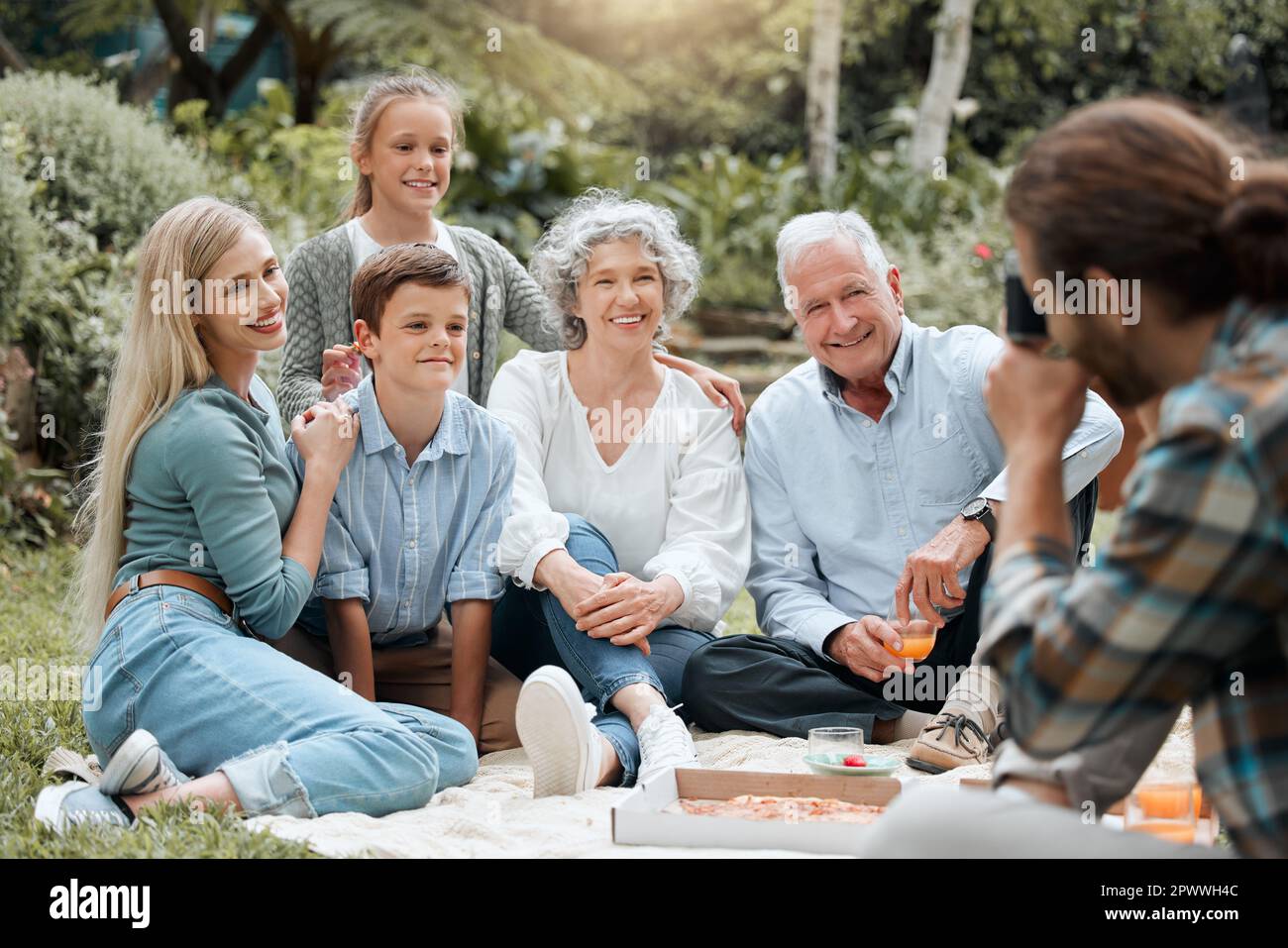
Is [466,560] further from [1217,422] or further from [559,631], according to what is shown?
[1217,422]

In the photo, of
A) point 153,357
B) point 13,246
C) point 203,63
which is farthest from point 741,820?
point 203,63

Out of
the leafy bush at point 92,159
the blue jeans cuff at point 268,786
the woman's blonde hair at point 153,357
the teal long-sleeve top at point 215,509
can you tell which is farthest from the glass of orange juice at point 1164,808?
the leafy bush at point 92,159

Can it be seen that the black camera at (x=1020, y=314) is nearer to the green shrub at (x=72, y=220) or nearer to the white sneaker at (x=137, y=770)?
the white sneaker at (x=137, y=770)

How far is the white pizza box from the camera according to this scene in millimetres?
2748

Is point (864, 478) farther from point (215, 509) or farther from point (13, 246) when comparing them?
point (13, 246)

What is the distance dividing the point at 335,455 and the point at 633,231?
1210 mm

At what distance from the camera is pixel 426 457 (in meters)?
3.79

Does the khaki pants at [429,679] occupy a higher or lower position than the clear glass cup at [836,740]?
higher

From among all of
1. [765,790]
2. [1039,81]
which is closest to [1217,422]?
[765,790]

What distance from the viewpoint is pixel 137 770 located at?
286cm

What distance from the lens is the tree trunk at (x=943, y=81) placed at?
12.5 meters

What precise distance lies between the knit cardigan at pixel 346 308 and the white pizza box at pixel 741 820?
1.91 metres

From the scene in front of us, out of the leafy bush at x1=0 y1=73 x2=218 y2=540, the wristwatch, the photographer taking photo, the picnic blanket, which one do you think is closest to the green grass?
the picnic blanket

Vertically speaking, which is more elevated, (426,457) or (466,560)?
(426,457)
